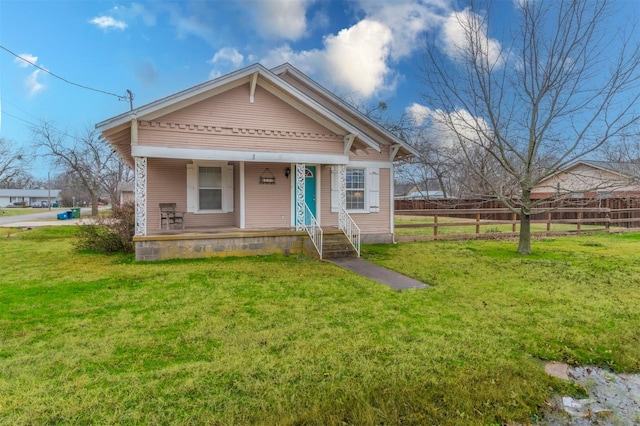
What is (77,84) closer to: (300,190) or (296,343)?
(300,190)

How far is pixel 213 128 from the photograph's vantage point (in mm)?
9227

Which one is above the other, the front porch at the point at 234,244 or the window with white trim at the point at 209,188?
the window with white trim at the point at 209,188

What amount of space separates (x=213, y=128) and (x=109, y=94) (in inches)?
663

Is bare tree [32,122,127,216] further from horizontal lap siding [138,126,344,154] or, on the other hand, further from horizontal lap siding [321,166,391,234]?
horizontal lap siding [321,166,391,234]

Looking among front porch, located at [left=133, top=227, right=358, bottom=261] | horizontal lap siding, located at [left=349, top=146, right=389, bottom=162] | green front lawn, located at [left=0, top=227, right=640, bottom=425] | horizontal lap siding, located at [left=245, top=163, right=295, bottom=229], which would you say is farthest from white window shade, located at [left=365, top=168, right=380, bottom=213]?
green front lawn, located at [left=0, top=227, right=640, bottom=425]

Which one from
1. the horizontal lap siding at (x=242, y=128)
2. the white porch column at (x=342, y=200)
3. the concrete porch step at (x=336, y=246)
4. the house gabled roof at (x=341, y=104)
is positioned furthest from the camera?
the house gabled roof at (x=341, y=104)

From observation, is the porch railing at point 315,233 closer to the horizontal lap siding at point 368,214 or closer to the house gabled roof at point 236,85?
the horizontal lap siding at point 368,214

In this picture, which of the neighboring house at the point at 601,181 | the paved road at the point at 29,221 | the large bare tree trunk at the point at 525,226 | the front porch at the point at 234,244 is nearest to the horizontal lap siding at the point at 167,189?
the front porch at the point at 234,244

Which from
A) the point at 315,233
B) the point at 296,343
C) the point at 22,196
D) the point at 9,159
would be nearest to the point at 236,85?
the point at 315,233

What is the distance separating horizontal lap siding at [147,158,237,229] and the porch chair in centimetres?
20

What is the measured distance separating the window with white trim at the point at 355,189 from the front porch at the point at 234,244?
7.21 ft

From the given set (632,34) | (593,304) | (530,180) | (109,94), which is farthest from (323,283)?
(109,94)

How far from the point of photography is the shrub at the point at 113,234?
10273mm

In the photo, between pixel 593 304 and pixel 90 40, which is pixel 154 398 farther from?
pixel 90 40
